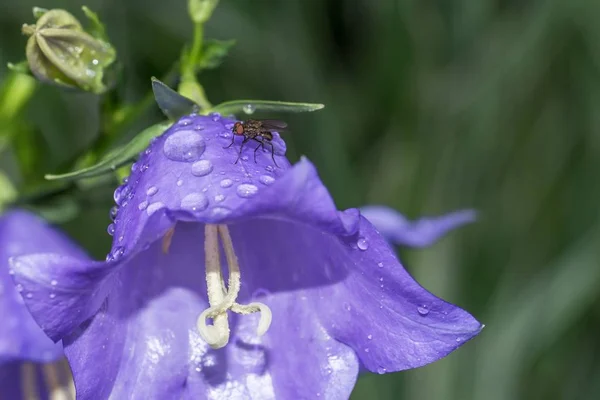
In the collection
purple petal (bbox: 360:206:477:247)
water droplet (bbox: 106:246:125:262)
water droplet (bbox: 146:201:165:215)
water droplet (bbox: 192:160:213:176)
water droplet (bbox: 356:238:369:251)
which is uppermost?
water droplet (bbox: 356:238:369:251)

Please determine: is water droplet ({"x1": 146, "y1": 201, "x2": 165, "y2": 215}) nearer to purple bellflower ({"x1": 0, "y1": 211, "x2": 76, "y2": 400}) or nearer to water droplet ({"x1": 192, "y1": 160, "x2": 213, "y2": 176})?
water droplet ({"x1": 192, "y1": 160, "x2": 213, "y2": 176})

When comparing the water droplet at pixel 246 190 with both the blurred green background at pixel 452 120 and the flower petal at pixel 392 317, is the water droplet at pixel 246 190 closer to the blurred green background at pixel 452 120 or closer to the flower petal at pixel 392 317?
the flower petal at pixel 392 317

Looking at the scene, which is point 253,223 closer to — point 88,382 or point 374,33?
point 88,382

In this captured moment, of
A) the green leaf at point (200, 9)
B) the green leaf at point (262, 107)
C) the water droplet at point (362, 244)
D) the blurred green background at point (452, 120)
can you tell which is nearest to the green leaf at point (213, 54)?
the green leaf at point (200, 9)

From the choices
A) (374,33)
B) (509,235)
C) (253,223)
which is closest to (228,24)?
(374,33)

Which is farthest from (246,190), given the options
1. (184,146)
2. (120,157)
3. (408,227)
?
(408,227)

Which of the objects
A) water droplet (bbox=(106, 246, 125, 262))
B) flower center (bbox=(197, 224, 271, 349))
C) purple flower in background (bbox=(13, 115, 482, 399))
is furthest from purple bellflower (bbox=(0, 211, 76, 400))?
water droplet (bbox=(106, 246, 125, 262))

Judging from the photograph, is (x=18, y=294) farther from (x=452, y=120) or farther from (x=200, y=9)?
(x=452, y=120)
